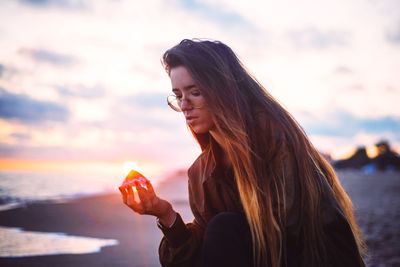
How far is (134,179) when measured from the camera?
242 centimetres

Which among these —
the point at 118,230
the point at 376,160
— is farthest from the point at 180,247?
the point at 376,160

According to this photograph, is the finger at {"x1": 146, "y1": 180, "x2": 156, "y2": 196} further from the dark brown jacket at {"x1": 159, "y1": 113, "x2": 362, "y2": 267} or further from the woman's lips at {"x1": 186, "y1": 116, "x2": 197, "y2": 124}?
the woman's lips at {"x1": 186, "y1": 116, "x2": 197, "y2": 124}

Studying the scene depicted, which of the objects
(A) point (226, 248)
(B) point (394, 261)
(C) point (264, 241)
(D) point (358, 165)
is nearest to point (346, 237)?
(C) point (264, 241)

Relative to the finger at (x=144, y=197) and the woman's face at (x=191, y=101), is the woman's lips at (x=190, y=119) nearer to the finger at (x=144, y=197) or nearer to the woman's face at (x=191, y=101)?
the woman's face at (x=191, y=101)

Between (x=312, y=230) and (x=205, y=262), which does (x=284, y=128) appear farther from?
(x=205, y=262)

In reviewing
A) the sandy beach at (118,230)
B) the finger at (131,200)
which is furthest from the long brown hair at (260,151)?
the sandy beach at (118,230)

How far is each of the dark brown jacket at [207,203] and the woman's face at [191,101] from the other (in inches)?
10.2

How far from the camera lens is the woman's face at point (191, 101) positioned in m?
2.57

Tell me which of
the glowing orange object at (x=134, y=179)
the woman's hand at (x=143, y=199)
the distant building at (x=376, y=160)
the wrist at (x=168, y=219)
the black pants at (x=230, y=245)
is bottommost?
the black pants at (x=230, y=245)

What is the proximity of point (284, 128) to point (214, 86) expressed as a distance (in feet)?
1.64

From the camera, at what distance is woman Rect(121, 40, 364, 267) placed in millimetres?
2150

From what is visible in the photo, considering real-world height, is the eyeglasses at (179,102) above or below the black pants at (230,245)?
above

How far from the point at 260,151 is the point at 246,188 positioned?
0.76 feet

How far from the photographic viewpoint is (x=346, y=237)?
84.4 inches
